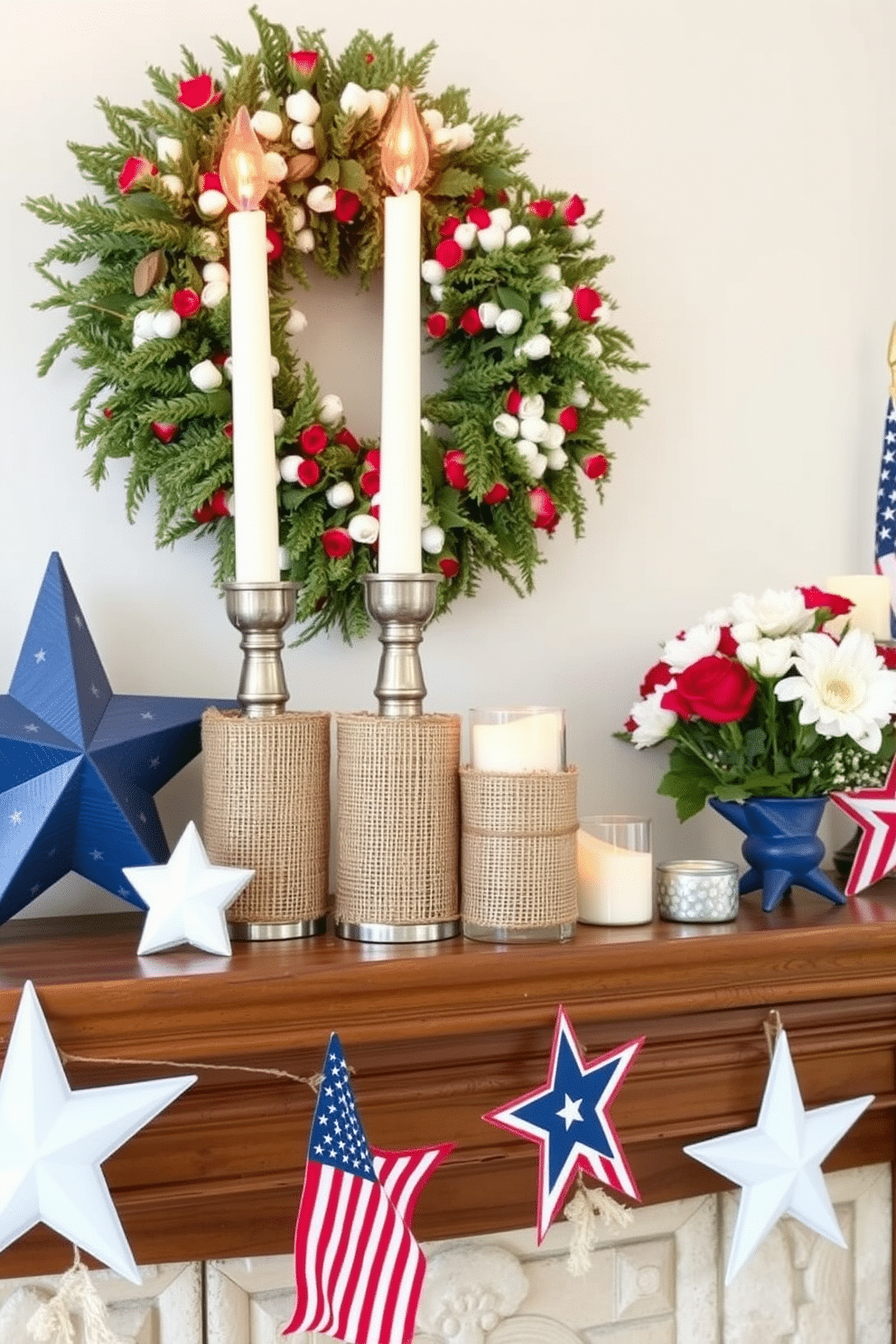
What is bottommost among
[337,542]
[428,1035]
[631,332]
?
[428,1035]

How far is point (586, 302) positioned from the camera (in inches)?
42.2

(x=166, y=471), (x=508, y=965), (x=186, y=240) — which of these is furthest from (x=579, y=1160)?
(x=186, y=240)

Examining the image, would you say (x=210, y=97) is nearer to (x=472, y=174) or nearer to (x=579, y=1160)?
(x=472, y=174)

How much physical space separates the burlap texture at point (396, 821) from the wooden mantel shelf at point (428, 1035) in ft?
0.11

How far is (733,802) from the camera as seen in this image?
1.08 meters

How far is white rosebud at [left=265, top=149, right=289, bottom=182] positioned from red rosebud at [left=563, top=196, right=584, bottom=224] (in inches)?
9.5

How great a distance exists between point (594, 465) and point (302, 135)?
1.16ft

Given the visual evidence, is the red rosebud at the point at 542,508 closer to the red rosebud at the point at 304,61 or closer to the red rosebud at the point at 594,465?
the red rosebud at the point at 594,465

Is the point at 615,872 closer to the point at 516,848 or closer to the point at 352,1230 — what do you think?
the point at 516,848

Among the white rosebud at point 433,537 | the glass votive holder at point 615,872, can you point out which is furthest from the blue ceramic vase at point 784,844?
the white rosebud at point 433,537

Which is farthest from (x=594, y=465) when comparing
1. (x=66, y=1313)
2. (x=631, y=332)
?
(x=66, y=1313)

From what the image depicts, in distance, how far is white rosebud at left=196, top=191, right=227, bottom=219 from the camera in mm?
978

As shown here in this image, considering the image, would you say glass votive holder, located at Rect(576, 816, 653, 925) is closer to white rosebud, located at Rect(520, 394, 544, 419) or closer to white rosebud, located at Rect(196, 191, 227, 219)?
white rosebud, located at Rect(520, 394, 544, 419)

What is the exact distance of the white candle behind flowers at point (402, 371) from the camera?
90cm
